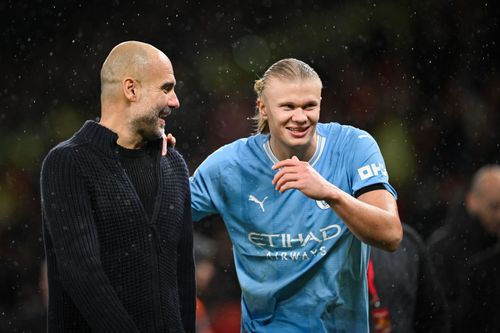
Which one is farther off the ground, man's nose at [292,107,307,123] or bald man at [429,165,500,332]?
man's nose at [292,107,307,123]

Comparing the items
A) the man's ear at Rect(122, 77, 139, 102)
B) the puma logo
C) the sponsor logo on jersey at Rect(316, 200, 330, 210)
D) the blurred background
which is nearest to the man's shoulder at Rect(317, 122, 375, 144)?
the sponsor logo on jersey at Rect(316, 200, 330, 210)

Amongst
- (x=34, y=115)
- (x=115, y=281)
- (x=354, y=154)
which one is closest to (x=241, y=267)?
(x=354, y=154)

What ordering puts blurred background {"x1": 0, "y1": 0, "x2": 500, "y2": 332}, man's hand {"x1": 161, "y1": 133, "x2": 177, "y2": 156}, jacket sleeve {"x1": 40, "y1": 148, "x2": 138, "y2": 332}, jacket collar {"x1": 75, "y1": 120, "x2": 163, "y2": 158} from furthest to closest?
blurred background {"x1": 0, "y1": 0, "x2": 500, "y2": 332}, man's hand {"x1": 161, "y1": 133, "x2": 177, "y2": 156}, jacket collar {"x1": 75, "y1": 120, "x2": 163, "y2": 158}, jacket sleeve {"x1": 40, "y1": 148, "x2": 138, "y2": 332}

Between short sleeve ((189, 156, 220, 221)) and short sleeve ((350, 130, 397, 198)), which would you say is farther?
short sleeve ((189, 156, 220, 221))

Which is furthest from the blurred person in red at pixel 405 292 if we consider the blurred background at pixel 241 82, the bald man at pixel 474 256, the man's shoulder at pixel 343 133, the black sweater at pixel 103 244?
the black sweater at pixel 103 244

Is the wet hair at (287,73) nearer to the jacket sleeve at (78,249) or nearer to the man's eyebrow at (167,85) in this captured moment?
the man's eyebrow at (167,85)

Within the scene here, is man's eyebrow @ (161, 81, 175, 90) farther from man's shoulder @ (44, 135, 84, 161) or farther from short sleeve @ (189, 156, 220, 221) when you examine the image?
short sleeve @ (189, 156, 220, 221)

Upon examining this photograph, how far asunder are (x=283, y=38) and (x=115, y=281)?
501 cm

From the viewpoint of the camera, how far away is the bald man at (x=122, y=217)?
2.38 m

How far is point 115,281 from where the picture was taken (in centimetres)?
248

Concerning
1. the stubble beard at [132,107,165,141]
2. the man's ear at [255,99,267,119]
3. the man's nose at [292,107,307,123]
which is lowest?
the stubble beard at [132,107,165,141]

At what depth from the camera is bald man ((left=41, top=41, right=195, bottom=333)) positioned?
2381 mm

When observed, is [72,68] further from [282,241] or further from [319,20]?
[282,241]

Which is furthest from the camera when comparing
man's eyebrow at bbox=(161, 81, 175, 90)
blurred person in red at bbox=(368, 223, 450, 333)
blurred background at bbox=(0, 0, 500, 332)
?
blurred background at bbox=(0, 0, 500, 332)
